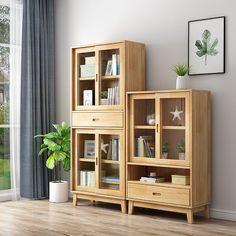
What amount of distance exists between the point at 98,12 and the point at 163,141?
2.02m

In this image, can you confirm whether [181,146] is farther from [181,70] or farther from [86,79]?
[86,79]

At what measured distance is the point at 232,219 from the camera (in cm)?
506

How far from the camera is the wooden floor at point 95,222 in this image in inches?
180

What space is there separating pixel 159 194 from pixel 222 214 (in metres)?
0.67

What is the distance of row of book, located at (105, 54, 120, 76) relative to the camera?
5.54 metres

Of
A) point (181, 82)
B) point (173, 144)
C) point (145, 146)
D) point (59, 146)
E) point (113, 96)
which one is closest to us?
point (173, 144)

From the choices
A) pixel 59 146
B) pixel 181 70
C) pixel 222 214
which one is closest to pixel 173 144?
pixel 181 70

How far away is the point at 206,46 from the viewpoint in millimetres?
5230

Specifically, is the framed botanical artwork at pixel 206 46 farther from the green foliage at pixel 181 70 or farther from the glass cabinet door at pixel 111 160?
the glass cabinet door at pixel 111 160

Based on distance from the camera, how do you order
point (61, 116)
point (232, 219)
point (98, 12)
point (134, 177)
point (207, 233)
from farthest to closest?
point (61, 116), point (98, 12), point (134, 177), point (232, 219), point (207, 233)

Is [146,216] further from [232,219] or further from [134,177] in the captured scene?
[232,219]

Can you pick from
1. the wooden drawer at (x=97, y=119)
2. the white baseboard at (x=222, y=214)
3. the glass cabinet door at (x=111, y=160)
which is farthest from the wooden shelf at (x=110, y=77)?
the white baseboard at (x=222, y=214)

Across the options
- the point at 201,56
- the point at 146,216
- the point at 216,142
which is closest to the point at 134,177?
the point at 146,216

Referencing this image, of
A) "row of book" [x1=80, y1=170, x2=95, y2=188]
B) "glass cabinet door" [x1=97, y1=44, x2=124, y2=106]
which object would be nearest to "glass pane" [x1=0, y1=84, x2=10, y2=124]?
"row of book" [x1=80, y1=170, x2=95, y2=188]
